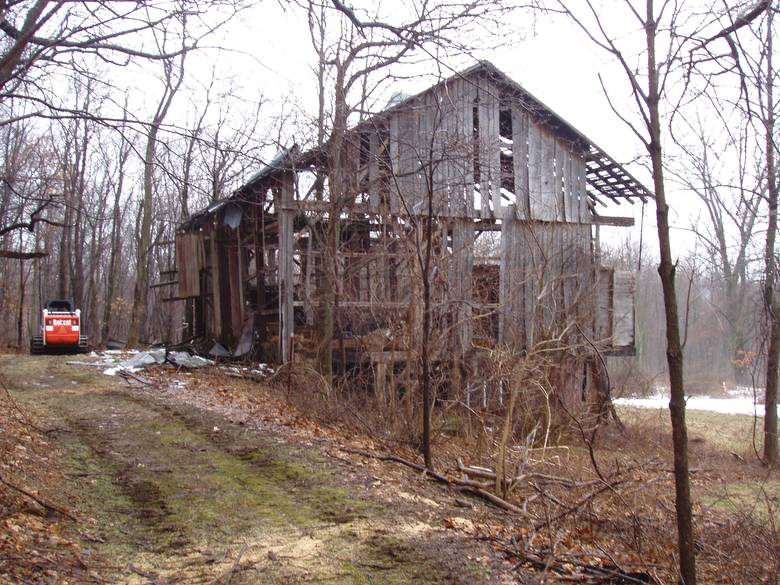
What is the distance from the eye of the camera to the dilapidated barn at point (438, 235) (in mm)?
13289

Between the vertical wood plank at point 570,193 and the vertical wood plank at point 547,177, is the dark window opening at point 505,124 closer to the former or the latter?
the vertical wood plank at point 547,177

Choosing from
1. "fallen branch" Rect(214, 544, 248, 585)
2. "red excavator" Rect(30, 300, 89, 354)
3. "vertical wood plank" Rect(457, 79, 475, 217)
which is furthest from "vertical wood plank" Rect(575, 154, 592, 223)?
"red excavator" Rect(30, 300, 89, 354)

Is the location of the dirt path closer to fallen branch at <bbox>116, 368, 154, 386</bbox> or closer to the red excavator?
fallen branch at <bbox>116, 368, 154, 386</bbox>

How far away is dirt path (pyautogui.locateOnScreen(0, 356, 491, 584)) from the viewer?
5.20 meters

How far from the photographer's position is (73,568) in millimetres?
4922

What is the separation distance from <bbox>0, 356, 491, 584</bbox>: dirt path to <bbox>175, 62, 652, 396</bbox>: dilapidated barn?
381 centimetres

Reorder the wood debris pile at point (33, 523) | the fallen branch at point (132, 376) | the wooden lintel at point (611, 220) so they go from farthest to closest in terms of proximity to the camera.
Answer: the wooden lintel at point (611, 220) < the fallen branch at point (132, 376) < the wood debris pile at point (33, 523)

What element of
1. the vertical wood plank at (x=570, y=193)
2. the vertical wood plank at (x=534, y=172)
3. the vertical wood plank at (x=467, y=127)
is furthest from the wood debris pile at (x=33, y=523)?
the vertical wood plank at (x=570, y=193)

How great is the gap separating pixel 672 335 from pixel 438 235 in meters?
10.1

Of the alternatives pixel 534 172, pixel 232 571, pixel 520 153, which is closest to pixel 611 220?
pixel 534 172

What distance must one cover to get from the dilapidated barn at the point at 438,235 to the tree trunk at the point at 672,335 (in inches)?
280

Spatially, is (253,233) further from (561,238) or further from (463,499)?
(463,499)

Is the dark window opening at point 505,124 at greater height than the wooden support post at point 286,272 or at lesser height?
greater

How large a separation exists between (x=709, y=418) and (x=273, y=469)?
68.3ft
